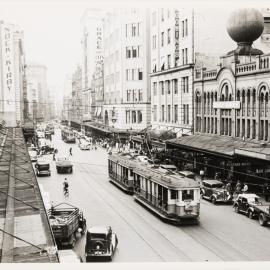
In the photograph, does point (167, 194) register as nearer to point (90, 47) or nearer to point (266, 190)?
point (266, 190)

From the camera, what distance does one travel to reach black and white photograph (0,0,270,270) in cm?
2106

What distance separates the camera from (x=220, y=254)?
21.7 metres

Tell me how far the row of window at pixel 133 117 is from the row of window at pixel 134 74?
5.24 meters

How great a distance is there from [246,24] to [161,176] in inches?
740

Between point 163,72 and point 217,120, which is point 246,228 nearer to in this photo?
point 217,120

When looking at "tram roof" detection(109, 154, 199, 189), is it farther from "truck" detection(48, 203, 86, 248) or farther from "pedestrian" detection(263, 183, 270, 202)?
"pedestrian" detection(263, 183, 270, 202)

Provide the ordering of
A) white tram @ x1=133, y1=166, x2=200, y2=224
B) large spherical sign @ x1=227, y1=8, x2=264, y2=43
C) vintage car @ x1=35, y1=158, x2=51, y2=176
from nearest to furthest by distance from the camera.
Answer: white tram @ x1=133, y1=166, x2=200, y2=224 < large spherical sign @ x1=227, y1=8, x2=264, y2=43 < vintage car @ x1=35, y1=158, x2=51, y2=176

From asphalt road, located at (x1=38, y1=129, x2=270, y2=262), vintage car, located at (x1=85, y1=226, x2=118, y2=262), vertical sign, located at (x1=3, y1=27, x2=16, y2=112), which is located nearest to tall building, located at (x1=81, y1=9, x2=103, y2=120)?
vertical sign, located at (x1=3, y1=27, x2=16, y2=112)

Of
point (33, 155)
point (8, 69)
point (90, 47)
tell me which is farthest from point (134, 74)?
point (90, 47)

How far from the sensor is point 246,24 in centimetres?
4091

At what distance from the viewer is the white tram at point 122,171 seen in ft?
120

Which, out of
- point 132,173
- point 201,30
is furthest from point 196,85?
point 132,173

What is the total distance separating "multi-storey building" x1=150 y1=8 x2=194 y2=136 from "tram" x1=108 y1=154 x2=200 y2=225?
20004 mm

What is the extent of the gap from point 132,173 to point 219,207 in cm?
751
